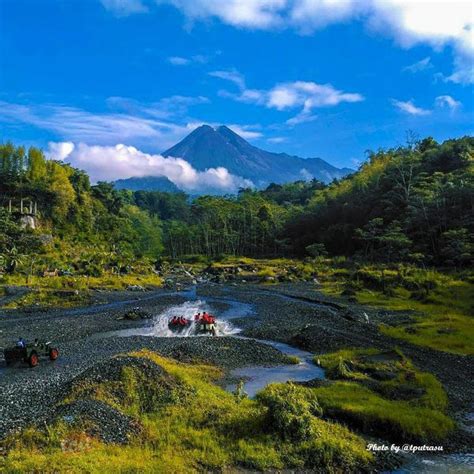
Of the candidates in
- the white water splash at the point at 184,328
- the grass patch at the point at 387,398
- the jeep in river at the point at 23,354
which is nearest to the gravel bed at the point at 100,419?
the grass patch at the point at 387,398

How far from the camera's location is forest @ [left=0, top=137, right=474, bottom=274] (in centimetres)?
8431

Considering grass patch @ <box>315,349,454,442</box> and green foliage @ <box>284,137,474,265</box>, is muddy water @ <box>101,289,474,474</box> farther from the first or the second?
green foliage @ <box>284,137,474,265</box>

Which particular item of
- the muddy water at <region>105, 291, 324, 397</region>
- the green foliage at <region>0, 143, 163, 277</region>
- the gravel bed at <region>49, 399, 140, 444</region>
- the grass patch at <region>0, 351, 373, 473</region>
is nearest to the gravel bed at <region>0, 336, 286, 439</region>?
the gravel bed at <region>49, 399, 140, 444</region>

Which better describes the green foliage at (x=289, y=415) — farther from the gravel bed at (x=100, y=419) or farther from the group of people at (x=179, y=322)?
the group of people at (x=179, y=322)

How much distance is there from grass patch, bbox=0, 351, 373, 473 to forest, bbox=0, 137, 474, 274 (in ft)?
179

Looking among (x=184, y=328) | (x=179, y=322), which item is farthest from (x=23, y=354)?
(x=179, y=322)

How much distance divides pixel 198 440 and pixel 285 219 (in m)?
132

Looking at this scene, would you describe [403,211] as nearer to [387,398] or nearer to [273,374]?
[273,374]

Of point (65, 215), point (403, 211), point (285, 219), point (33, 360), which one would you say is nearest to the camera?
point (33, 360)

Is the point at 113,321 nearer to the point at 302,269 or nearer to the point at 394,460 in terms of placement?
the point at 394,460

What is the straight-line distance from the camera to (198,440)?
663 inches

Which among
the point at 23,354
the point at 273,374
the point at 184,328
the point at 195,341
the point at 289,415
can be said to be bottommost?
the point at 184,328

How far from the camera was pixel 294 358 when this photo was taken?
31203 mm

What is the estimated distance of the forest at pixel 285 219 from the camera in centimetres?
8431
